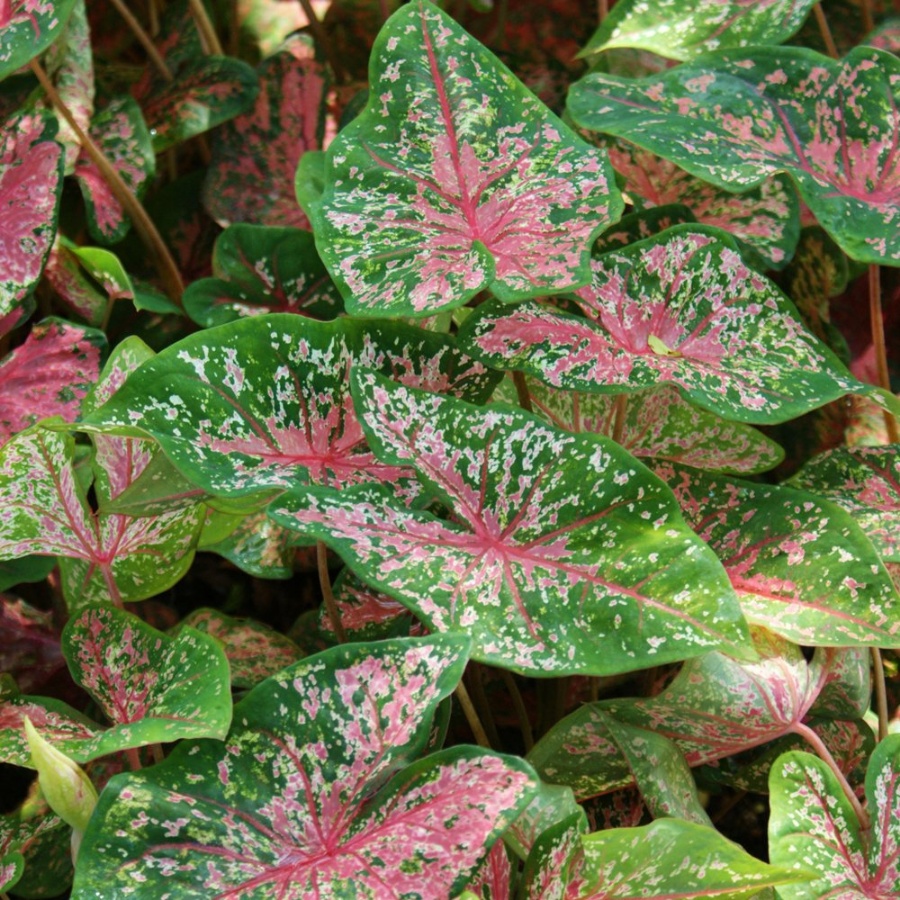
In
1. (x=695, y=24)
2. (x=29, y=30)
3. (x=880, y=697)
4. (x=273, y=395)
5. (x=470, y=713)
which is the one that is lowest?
(x=880, y=697)

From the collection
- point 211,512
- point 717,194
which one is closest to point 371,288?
point 211,512

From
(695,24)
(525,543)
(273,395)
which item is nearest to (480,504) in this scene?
(525,543)

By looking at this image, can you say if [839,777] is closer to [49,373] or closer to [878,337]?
[878,337]

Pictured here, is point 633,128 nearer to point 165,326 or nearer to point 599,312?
point 599,312

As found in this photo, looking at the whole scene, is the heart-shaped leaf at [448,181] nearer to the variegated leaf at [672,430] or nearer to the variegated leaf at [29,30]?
the variegated leaf at [672,430]

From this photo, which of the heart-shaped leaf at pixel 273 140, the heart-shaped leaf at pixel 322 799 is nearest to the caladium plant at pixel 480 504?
the heart-shaped leaf at pixel 322 799

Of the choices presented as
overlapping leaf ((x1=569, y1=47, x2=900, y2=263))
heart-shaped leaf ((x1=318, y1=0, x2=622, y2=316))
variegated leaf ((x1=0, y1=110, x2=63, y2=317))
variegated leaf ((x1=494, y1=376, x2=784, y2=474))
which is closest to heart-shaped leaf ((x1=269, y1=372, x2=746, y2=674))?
heart-shaped leaf ((x1=318, y1=0, x2=622, y2=316))
